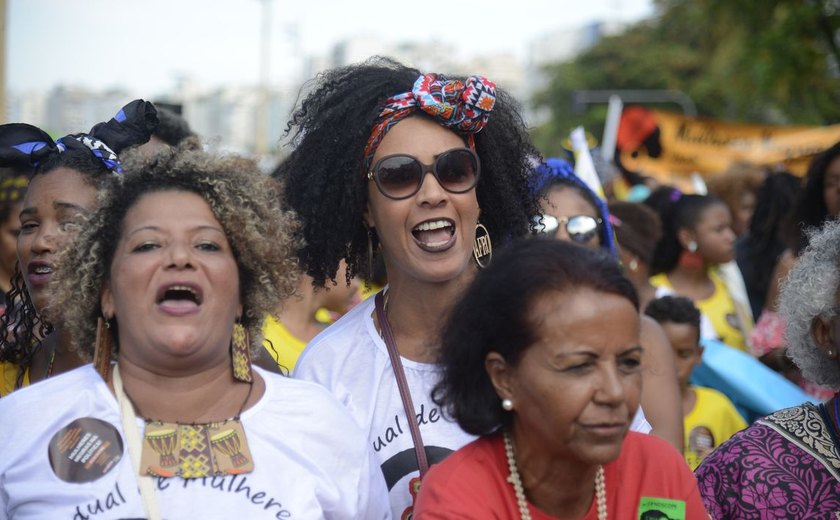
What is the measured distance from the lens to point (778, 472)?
3033 mm

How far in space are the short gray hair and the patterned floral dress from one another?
0.50ft

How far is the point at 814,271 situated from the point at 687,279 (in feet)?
13.6

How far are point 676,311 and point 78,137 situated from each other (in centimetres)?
345

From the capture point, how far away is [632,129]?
46.6 ft

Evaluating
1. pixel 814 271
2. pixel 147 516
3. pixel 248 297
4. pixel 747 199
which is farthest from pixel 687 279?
pixel 147 516

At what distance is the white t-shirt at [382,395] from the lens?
3.08 metres

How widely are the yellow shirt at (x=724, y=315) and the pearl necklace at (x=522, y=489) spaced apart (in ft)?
14.4

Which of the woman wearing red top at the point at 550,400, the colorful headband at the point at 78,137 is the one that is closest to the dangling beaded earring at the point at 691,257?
the colorful headband at the point at 78,137

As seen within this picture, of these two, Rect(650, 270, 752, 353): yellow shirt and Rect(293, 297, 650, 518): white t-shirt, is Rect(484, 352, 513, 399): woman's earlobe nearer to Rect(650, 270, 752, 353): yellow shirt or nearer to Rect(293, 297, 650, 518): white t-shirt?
Rect(293, 297, 650, 518): white t-shirt

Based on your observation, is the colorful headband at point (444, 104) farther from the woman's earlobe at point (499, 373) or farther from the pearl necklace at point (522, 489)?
the pearl necklace at point (522, 489)

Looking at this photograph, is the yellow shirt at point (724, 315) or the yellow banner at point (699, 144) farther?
the yellow banner at point (699, 144)

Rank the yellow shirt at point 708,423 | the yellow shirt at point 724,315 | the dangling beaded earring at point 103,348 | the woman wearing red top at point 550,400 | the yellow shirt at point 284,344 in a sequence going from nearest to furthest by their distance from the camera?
1. the woman wearing red top at point 550,400
2. the dangling beaded earring at point 103,348
3. the yellow shirt at point 284,344
4. the yellow shirt at point 708,423
5. the yellow shirt at point 724,315

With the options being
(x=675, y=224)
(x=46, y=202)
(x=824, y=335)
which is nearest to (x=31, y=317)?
(x=46, y=202)

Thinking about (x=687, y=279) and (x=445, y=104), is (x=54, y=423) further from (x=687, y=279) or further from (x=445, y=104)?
(x=687, y=279)
